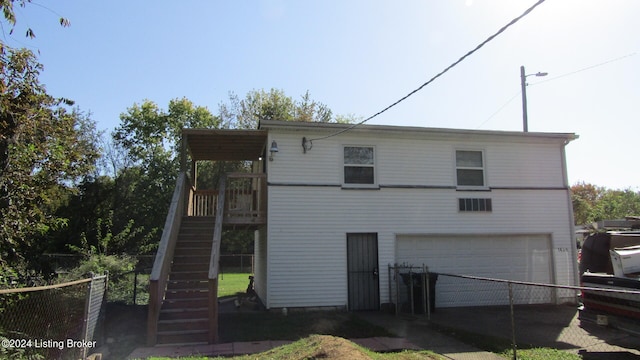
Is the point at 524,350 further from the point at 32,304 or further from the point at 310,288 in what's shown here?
the point at 32,304

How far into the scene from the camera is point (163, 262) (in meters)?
8.65

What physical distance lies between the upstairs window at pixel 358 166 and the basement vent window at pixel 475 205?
2.72m

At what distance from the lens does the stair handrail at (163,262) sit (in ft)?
26.0

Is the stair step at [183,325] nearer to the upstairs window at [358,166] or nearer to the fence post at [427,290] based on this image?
the fence post at [427,290]

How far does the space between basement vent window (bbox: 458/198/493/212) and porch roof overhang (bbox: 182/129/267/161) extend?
602 centimetres

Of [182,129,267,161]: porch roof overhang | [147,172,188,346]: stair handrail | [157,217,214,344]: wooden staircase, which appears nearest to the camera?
[147,172,188,346]: stair handrail

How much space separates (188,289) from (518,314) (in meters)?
8.19

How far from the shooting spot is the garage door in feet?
41.0

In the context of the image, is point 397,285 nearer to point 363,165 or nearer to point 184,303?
point 363,165

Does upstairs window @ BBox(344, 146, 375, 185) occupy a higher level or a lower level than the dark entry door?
higher

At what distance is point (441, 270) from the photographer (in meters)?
12.6

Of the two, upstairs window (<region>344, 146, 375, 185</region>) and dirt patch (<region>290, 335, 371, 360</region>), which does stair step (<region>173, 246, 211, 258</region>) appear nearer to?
upstairs window (<region>344, 146, 375, 185</region>)

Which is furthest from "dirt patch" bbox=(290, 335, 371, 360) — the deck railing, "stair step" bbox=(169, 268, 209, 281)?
the deck railing

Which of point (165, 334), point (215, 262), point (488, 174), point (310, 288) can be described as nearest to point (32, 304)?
point (165, 334)
